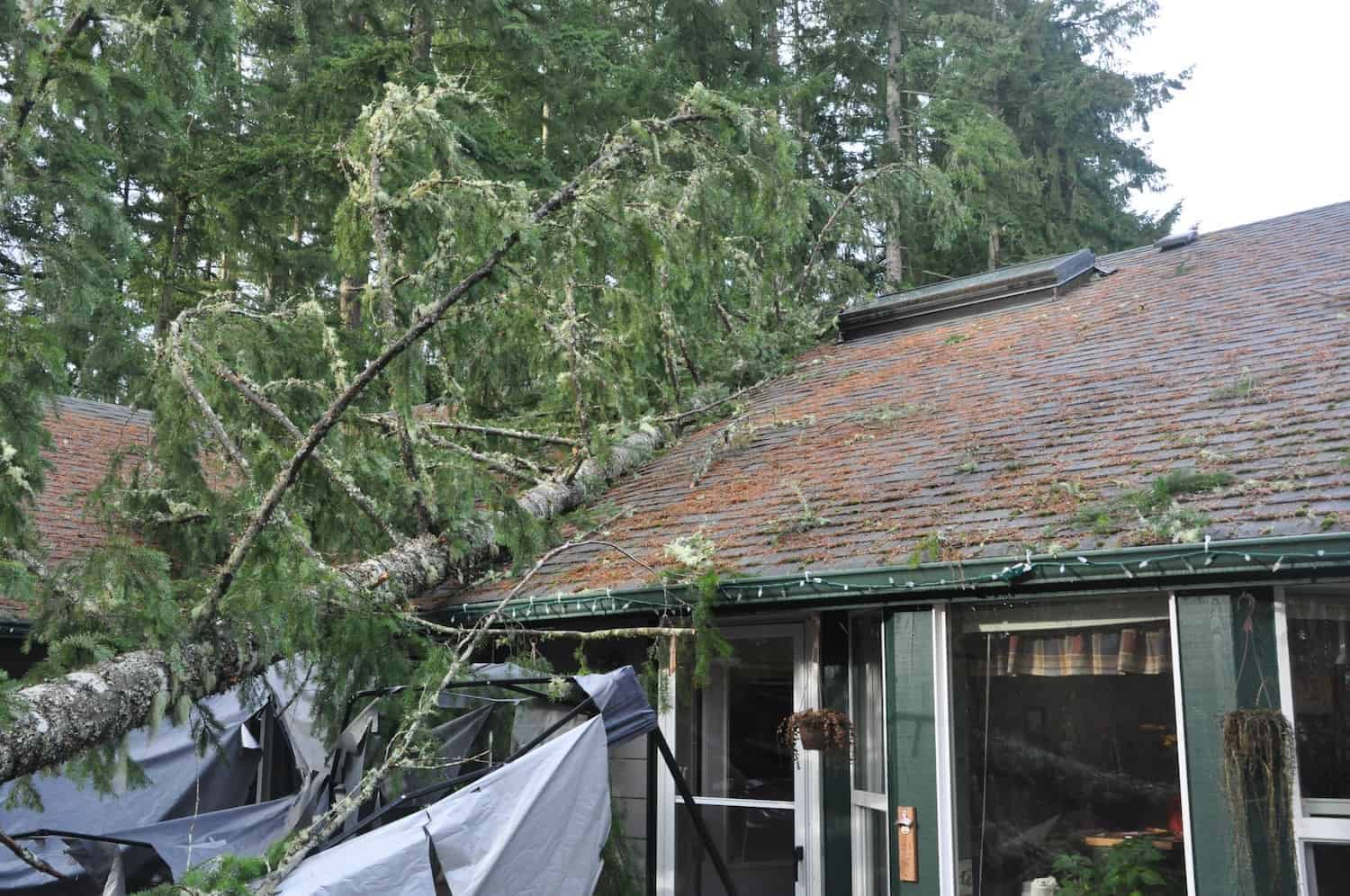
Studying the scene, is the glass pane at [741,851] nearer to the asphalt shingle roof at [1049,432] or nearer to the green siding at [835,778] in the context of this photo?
the green siding at [835,778]

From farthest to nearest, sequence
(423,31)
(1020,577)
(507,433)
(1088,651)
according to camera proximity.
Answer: (423,31)
(507,433)
(1088,651)
(1020,577)

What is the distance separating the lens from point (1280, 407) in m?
6.08

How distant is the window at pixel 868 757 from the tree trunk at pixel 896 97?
45.3ft

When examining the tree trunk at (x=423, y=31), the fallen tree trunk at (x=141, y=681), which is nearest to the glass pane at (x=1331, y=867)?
the fallen tree trunk at (x=141, y=681)

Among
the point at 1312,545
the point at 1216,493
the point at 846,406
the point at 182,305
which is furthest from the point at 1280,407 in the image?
the point at 182,305

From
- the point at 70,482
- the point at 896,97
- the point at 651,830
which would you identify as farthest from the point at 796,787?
the point at 896,97

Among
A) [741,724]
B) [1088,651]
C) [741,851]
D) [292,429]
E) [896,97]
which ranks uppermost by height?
[896,97]

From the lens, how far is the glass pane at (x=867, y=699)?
19.9 ft

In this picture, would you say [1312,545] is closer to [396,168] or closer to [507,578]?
[507,578]

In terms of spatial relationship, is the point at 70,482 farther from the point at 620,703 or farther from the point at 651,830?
the point at 620,703

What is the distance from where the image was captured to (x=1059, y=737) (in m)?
5.38

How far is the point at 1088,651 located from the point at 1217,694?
677mm

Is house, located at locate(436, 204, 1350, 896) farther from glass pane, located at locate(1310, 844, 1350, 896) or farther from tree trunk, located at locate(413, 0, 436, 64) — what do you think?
tree trunk, located at locate(413, 0, 436, 64)

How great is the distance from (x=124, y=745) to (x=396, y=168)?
3965mm
